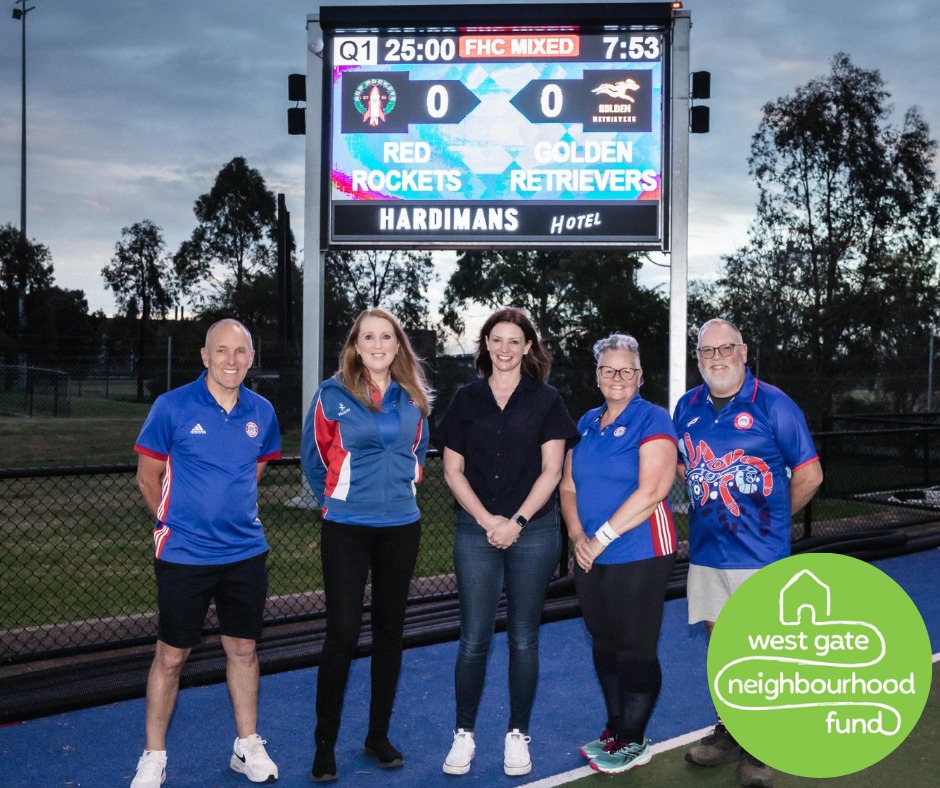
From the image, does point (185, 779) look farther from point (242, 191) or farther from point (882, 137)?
point (242, 191)

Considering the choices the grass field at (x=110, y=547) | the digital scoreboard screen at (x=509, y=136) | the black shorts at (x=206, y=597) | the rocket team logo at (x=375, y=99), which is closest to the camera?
the black shorts at (x=206, y=597)

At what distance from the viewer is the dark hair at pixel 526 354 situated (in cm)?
404

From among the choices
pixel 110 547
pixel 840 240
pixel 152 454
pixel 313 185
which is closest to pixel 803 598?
pixel 152 454

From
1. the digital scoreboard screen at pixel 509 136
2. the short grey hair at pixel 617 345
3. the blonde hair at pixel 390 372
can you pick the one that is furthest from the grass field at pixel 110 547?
the short grey hair at pixel 617 345

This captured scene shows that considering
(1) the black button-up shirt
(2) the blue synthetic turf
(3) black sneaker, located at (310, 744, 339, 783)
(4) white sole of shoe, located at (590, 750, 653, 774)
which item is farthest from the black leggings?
(3) black sneaker, located at (310, 744, 339, 783)

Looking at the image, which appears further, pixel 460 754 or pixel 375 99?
pixel 375 99

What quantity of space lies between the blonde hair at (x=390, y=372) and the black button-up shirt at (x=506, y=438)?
0.51 feet

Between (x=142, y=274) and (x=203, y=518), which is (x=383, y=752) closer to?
(x=203, y=518)

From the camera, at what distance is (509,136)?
34.4 feet

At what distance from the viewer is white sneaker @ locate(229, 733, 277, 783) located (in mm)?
3951

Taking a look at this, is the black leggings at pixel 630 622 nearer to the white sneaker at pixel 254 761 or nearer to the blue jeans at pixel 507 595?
the blue jeans at pixel 507 595

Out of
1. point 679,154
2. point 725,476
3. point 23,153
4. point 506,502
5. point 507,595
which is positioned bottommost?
point 507,595

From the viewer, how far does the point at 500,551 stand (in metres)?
3.99

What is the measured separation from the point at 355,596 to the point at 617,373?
1367mm
